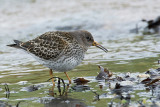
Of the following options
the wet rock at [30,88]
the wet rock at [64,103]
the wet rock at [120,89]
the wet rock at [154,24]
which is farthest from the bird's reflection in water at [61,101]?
the wet rock at [154,24]

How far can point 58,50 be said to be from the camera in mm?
7816

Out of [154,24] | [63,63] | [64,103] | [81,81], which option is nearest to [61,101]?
[64,103]

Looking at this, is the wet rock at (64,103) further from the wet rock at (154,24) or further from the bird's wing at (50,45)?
the wet rock at (154,24)

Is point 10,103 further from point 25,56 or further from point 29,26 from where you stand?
point 29,26

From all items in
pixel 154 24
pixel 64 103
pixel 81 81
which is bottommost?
pixel 64 103

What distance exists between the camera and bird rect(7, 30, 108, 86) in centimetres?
771

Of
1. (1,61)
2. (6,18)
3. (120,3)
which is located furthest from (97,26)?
(1,61)

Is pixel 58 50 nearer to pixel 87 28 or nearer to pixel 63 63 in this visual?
pixel 63 63

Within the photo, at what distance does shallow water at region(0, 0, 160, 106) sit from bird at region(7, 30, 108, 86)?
494mm

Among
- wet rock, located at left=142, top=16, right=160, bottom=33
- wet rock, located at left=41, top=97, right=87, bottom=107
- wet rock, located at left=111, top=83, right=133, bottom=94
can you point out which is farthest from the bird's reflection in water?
wet rock, located at left=142, top=16, right=160, bottom=33

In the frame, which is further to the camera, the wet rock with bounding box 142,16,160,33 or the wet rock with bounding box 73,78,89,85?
the wet rock with bounding box 142,16,160,33

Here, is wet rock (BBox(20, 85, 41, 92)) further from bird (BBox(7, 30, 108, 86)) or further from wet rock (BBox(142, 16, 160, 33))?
wet rock (BBox(142, 16, 160, 33))

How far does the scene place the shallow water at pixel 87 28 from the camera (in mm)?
8938

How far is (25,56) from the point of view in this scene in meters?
11.2
